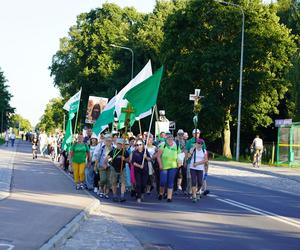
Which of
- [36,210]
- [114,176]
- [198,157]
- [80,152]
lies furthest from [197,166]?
[36,210]

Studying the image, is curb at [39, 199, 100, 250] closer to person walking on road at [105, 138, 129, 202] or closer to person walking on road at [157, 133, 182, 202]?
person walking on road at [105, 138, 129, 202]

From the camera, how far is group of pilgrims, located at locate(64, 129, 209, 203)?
15.0 m

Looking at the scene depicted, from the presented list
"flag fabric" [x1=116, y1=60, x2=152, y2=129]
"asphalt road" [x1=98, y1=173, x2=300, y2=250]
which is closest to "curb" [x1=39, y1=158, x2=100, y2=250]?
"asphalt road" [x1=98, y1=173, x2=300, y2=250]

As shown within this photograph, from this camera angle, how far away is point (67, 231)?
933 cm

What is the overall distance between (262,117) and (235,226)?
34.8 metres

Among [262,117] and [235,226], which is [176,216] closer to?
[235,226]

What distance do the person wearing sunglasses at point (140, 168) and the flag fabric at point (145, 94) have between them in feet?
3.21

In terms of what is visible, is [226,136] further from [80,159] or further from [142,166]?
[142,166]

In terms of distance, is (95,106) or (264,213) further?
(95,106)

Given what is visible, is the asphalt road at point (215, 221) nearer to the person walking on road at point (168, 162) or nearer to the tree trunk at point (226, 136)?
the person walking on road at point (168, 162)

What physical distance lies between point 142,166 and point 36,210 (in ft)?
12.9

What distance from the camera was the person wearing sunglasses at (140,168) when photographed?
584 inches

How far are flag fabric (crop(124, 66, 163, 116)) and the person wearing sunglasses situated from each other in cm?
98

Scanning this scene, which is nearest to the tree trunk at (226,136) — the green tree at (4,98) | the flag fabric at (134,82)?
the flag fabric at (134,82)
